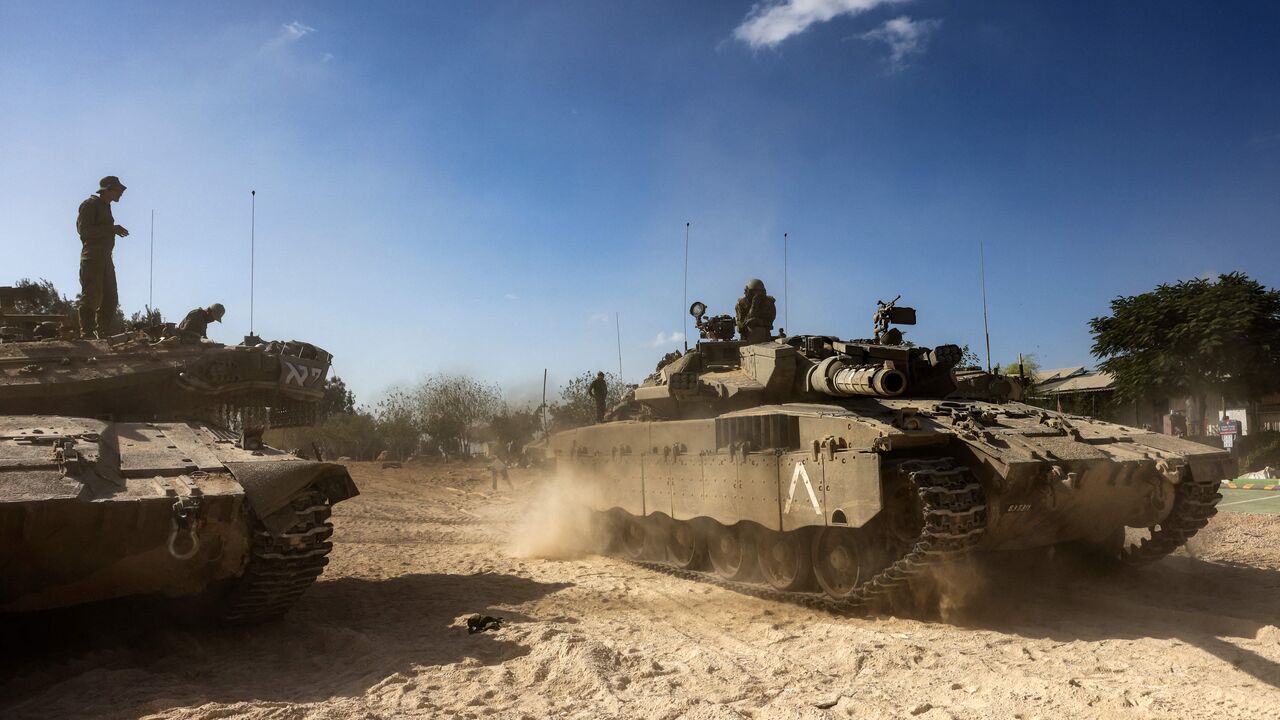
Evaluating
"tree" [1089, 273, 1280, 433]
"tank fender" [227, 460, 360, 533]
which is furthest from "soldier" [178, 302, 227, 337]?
"tree" [1089, 273, 1280, 433]

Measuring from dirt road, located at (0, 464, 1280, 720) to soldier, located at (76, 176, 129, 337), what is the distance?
3.30m

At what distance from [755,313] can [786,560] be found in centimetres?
398

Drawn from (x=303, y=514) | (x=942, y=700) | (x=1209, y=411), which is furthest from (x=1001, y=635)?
(x=1209, y=411)

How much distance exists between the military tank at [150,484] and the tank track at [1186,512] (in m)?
7.90

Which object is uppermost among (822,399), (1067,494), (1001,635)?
(822,399)

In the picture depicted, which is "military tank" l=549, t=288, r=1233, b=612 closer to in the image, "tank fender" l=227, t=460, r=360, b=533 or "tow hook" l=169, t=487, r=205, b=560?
"tank fender" l=227, t=460, r=360, b=533

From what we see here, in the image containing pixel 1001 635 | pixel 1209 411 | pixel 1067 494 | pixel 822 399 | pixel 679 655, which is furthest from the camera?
pixel 1209 411

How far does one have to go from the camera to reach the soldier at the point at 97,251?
941cm

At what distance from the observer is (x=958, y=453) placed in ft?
26.9

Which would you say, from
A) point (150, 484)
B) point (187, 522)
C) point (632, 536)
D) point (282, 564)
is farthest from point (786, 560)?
point (150, 484)

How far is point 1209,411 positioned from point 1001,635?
23.5 m

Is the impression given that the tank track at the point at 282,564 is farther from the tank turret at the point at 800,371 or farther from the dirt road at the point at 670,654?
the tank turret at the point at 800,371

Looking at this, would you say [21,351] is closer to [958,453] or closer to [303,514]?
[303,514]

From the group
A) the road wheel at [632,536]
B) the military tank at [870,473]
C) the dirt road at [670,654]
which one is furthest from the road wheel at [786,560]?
the road wheel at [632,536]
